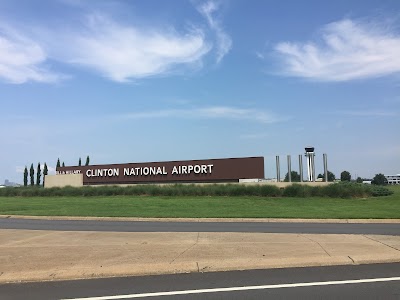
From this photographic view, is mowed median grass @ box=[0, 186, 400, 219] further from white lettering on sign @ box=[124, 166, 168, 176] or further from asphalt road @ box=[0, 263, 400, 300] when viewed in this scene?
white lettering on sign @ box=[124, 166, 168, 176]

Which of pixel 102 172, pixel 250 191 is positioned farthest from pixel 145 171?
pixel 250 191

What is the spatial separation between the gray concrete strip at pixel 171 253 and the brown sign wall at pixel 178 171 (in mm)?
33659

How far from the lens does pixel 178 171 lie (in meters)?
51.3

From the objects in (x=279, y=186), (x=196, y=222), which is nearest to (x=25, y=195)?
(x=279, y=186)

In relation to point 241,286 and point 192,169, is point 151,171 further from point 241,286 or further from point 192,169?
point 241,286

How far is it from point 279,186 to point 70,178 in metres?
35.7

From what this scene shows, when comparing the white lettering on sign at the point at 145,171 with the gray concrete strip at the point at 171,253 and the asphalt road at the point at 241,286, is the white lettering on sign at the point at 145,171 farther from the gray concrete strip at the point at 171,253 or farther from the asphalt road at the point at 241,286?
the asphalt road at the point at 241,286

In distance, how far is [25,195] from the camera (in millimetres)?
51094

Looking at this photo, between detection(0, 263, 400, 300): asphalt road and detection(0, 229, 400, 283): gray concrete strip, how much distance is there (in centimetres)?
40

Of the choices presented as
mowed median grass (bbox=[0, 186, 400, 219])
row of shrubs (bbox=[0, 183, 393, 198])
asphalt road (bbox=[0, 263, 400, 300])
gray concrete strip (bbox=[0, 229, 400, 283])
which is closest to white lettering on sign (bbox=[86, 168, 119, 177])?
row of shrubs (bbox=[0, 183, 393, 198])

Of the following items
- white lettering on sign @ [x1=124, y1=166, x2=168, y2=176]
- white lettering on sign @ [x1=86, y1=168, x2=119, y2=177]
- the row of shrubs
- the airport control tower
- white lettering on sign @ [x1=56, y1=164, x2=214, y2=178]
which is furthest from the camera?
white lettering on sign @ [x1=86, y1=168, x2=119, y2=177]

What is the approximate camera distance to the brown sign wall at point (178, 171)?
155 ft

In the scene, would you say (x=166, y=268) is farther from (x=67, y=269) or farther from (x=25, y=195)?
(x=25, y=195)

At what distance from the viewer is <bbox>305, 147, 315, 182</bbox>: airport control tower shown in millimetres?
45531
